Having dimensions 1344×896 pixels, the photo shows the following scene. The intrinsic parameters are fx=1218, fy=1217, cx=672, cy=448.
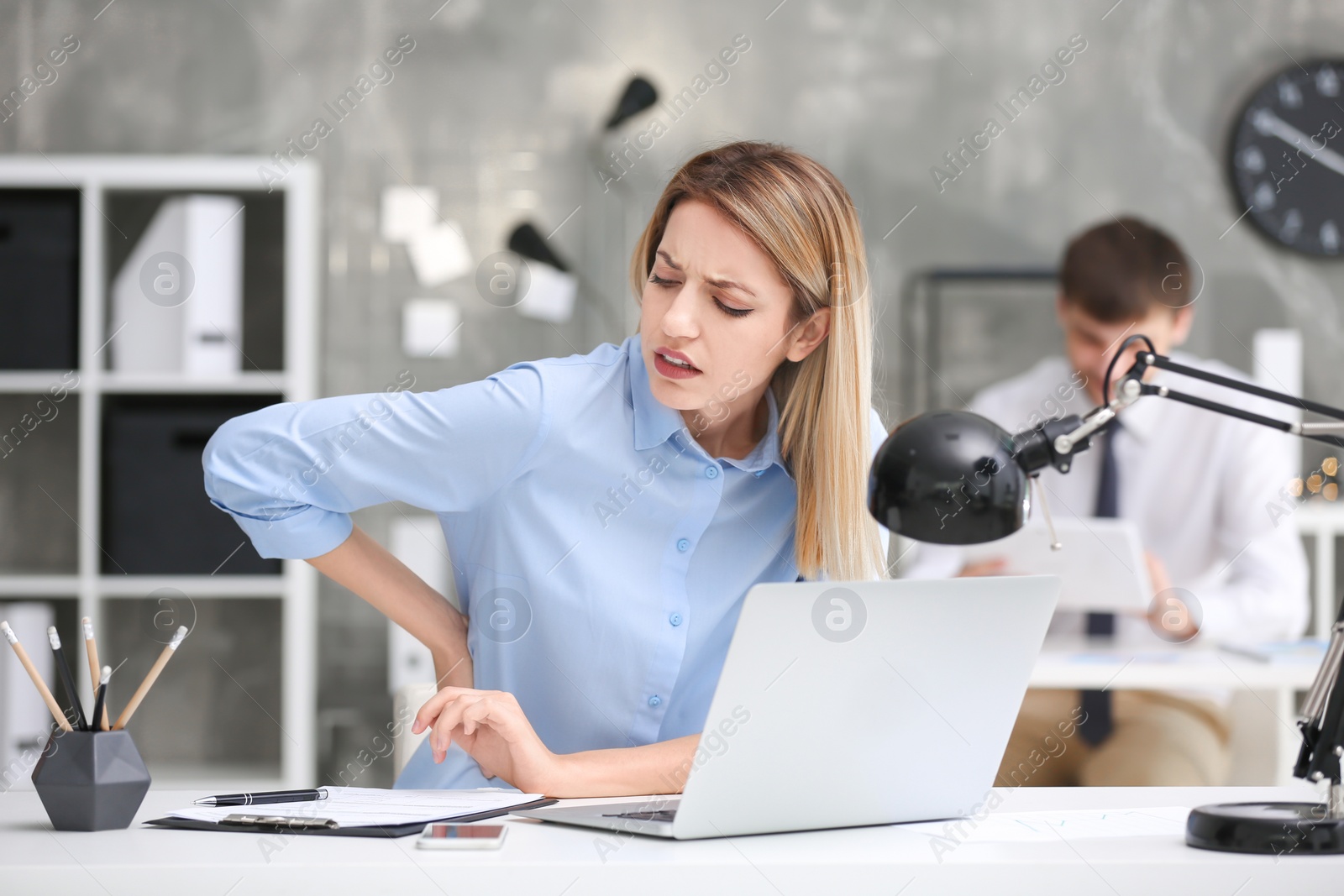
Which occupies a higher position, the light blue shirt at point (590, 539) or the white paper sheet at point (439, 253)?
the white paper sheet at point (439, 253)

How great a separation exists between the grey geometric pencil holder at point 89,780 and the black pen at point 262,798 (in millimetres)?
76

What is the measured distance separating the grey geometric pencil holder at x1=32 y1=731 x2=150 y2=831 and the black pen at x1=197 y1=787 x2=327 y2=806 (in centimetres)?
8

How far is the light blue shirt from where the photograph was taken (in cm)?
133

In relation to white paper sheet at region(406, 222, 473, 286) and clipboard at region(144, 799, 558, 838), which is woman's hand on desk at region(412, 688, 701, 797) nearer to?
clipboard at region(144, 799, 558, 838)

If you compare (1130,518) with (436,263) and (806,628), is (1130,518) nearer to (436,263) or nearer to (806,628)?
(436,263)

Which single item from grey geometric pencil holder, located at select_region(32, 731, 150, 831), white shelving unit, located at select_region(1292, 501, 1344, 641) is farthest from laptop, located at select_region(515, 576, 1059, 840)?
white shelving unit, located at select_region(1292, 501, 1344, 641)

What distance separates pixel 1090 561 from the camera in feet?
8.01

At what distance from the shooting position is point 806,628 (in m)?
0.88

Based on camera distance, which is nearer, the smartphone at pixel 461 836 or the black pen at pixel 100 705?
the smartphone at pixel 461 836

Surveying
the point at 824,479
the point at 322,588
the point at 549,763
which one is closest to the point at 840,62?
the point at 322,588

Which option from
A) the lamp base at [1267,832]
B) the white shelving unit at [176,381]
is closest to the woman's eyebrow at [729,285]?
the lamp base at [1267,832]

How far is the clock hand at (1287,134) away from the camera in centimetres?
342

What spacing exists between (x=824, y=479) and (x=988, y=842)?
51cm

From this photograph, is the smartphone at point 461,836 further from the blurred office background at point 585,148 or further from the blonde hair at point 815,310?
the blurred office background at point 585,148
